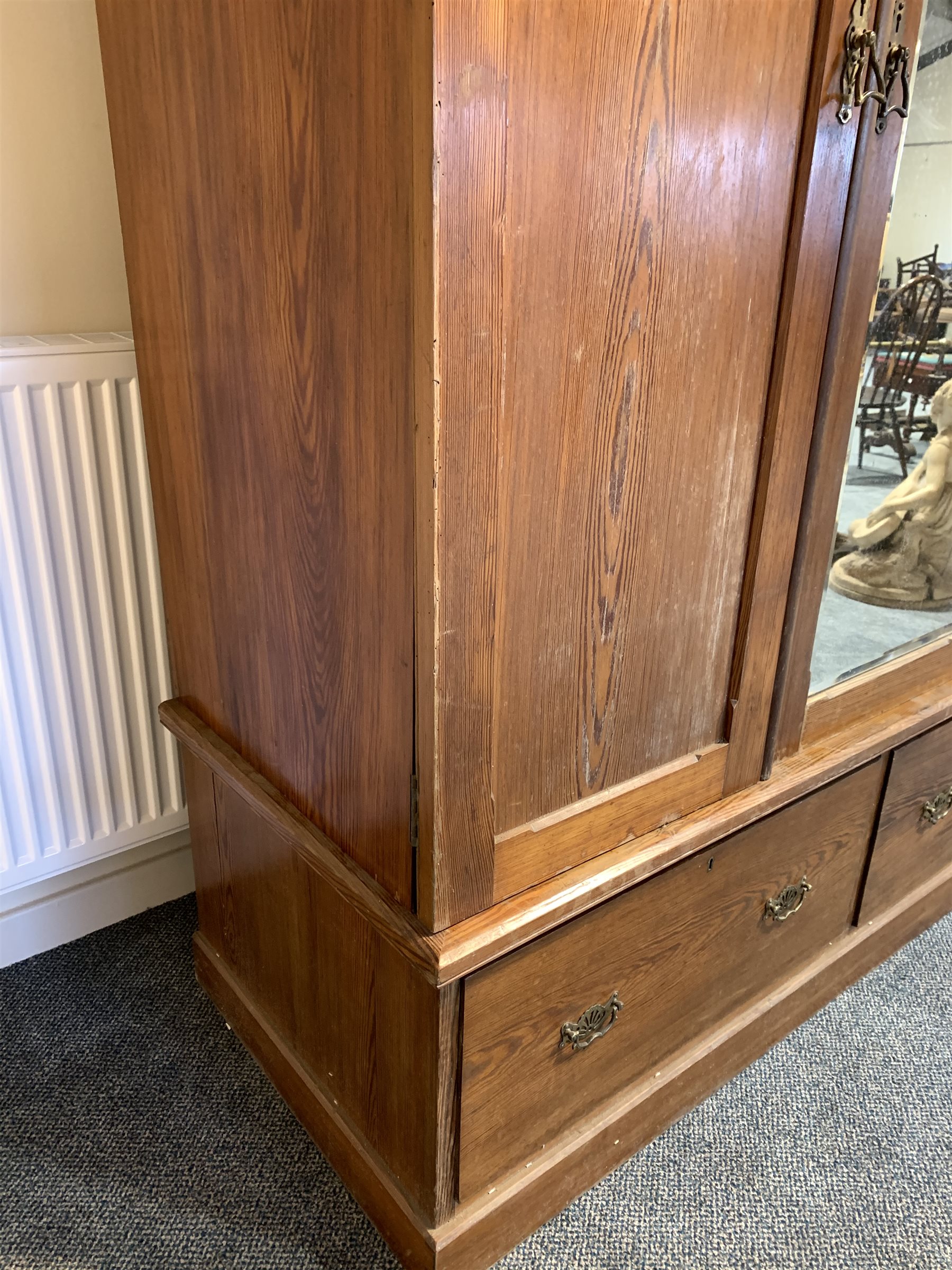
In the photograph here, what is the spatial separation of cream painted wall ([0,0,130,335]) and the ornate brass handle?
88cm

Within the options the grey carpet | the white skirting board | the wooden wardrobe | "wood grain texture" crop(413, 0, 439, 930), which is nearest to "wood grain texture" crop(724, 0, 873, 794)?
the wooden wardrobe

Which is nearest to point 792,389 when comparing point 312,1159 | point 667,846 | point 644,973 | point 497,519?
point 497,519

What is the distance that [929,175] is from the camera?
36.9 inches

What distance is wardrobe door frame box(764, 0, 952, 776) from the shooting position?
83 cm

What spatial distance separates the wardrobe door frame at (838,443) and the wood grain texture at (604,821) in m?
0.12

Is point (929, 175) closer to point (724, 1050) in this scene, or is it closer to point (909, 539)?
point (909, 539)

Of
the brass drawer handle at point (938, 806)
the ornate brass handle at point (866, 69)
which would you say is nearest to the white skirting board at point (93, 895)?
the brass drawer handle at point (938, 806)

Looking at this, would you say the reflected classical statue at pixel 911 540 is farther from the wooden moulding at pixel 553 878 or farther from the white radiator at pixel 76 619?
the white radiator at pixel 76 619

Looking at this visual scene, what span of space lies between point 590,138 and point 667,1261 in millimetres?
1114

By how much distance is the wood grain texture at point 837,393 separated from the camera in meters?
0.83

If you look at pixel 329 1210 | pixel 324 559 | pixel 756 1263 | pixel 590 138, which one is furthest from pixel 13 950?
pixel 590 138

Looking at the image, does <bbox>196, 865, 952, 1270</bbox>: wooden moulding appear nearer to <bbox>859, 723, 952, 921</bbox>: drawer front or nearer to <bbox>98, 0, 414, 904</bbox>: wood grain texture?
<bbox>859, 723, 952, 921</bbox>: drawer front

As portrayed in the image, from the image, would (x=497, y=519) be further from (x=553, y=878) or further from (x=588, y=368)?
(x=553, y=878)

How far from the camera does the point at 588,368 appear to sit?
709mm
